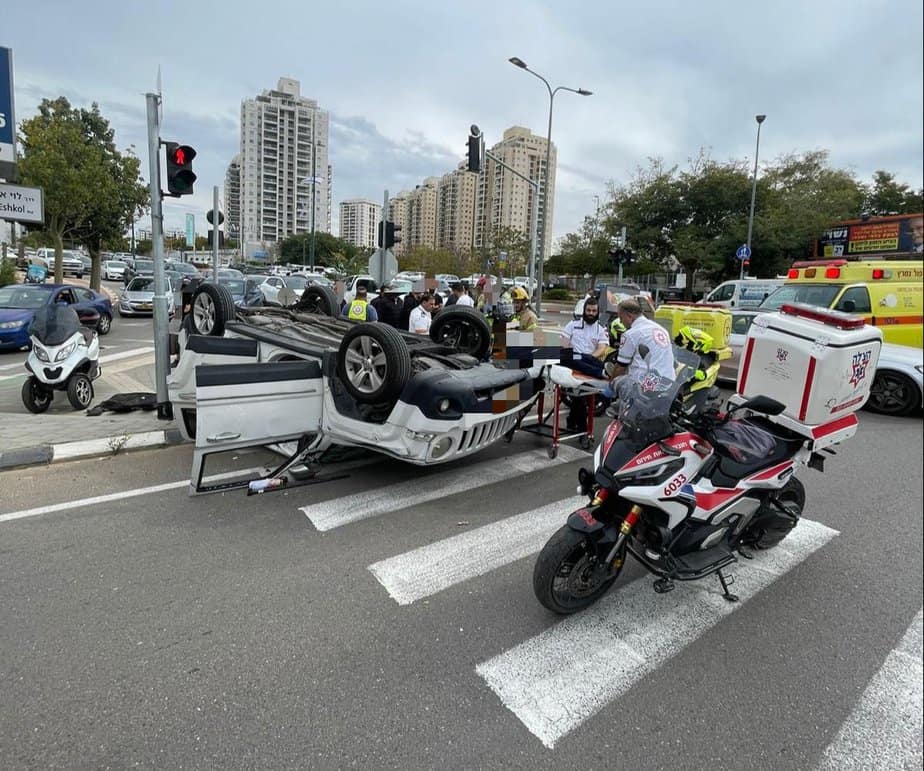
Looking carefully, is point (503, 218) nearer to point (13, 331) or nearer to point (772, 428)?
point (13, 331)

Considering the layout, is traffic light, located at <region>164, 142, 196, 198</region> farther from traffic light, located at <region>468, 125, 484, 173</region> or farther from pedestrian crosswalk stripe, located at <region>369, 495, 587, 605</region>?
traffic light, located at <region>468, 125, 484, 173</region>

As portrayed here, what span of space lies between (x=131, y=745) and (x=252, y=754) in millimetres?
489

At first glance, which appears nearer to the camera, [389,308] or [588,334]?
[588,334]

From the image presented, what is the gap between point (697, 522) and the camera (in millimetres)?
3289

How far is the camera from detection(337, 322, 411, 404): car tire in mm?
4695

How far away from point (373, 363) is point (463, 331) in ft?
7.17

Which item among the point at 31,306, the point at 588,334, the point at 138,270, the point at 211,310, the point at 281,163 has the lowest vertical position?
the point at 31,306

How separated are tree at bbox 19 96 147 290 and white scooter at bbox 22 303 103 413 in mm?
9017

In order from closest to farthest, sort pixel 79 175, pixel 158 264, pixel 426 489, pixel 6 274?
pixel 426 489 < pixel 158 264 < pixel 79 175 < pixel 6 274

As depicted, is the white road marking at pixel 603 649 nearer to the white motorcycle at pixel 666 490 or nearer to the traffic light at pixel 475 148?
the white motorcycle at pixel 666 490

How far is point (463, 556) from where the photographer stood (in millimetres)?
3975

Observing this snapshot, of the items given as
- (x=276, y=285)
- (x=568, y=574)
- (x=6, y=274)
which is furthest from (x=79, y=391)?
(x=276, y=285)

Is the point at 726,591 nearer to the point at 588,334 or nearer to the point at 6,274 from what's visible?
the point at 588,334

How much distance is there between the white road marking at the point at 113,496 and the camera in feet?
14.6
